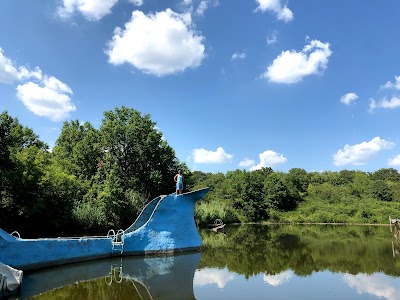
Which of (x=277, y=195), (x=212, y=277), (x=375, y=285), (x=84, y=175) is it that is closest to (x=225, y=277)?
(x=212, y=277)

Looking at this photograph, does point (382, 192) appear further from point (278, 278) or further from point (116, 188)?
point (278, 278)

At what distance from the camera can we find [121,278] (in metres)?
11.6

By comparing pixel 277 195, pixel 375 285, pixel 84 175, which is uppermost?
pixel 84 175

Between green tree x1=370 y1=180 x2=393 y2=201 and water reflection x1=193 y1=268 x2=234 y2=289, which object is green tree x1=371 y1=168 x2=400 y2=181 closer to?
green tree x1=370 y1=180 x2=393 y2=201

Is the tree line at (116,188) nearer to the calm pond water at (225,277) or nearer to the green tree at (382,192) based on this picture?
the green tree at (382,192)

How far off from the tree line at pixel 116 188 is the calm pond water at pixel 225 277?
9711 mm

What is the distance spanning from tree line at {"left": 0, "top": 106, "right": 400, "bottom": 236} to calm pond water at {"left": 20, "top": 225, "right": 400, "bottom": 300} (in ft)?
31.9

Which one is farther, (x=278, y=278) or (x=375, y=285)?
(x=278, y=278)

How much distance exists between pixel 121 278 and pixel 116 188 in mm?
16318

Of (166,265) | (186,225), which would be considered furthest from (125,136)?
(166,265)

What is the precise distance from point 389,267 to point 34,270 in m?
13.5

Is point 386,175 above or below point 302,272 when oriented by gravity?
above

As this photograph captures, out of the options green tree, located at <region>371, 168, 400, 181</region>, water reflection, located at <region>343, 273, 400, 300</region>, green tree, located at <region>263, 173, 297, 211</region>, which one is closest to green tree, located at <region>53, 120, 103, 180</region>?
water reflection, located at <region>343, 273, 400, 300</region>

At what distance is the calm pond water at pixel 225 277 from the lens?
385 inches
